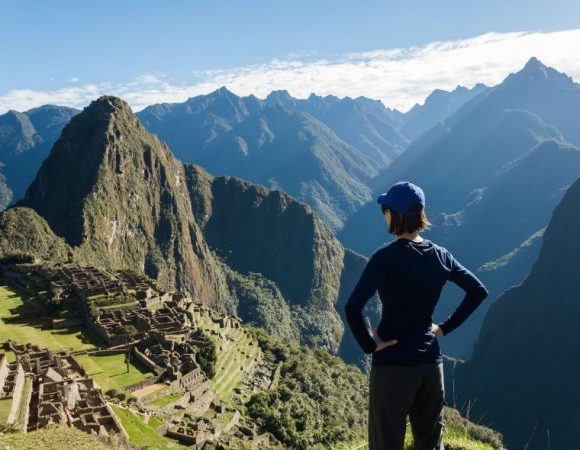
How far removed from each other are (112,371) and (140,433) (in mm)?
12749

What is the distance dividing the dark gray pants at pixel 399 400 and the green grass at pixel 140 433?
22451 mm

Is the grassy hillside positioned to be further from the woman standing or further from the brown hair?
the brown hair

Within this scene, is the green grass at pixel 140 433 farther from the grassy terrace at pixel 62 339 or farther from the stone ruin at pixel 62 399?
the grassy terrace at pixel 62 339

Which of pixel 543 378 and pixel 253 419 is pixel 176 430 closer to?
pixel 253 419

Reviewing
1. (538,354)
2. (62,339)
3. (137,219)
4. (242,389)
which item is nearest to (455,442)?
(242,389)

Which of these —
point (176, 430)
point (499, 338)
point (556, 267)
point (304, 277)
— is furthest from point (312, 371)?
point (304, 277)

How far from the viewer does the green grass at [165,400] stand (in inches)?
1348

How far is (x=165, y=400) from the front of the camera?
3506cm

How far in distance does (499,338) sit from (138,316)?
9719 cm

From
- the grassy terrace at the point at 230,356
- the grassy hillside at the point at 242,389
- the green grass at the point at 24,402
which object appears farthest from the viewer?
the grassy terrace at the point at 230,356

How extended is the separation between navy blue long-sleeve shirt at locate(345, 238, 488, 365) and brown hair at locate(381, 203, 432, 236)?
0.79ft

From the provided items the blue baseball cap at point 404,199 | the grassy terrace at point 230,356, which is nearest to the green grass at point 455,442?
the blue baseball cap at point 404,199

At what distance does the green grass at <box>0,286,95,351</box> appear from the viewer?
42.4 meters

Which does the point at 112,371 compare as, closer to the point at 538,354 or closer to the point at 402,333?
the point at 402,333
